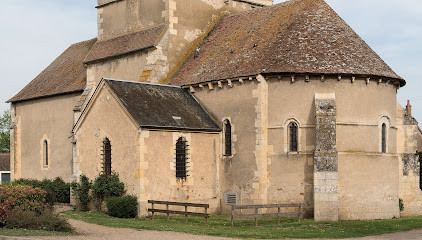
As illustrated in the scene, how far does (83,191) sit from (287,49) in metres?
11.3

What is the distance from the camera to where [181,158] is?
90.1ft

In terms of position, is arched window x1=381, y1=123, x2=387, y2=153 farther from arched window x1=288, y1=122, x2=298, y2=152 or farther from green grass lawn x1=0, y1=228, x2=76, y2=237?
green grass lawn x1=0, y1=228, x2=76, y2=237

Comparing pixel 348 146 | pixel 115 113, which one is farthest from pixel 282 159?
pixel 115 113

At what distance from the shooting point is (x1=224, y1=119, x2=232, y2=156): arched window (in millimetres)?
28531

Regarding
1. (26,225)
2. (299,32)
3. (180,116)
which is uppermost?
(299,32)

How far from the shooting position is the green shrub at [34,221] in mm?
19234

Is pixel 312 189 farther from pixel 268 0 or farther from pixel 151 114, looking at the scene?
pixel 268 0

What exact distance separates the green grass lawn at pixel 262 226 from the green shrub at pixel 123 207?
1.61 ft

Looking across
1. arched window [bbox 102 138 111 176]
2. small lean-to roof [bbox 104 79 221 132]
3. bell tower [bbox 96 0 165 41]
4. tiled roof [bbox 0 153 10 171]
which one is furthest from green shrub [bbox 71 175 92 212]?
tiled roof [bbox 0 153 10 171]

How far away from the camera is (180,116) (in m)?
27.8

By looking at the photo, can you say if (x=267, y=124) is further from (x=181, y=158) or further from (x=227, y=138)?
(x=181, y=158)

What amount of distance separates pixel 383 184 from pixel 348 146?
2405 mm

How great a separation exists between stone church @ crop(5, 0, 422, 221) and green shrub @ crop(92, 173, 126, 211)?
33 cm

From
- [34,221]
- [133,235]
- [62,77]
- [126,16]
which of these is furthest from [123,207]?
[62,77]
